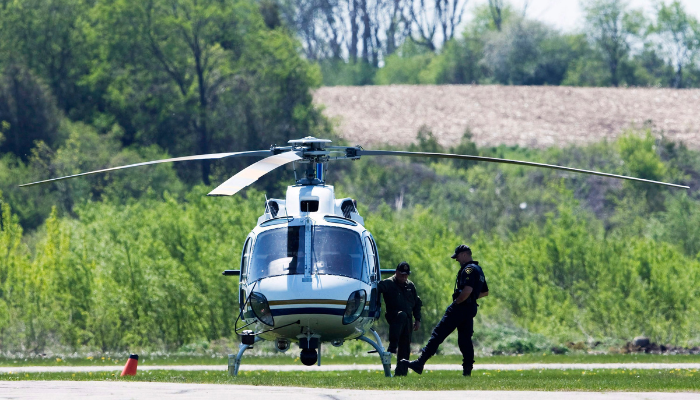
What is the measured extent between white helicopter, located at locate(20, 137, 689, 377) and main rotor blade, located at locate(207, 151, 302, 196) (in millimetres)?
49

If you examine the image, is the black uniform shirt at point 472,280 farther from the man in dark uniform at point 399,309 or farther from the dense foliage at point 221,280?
the dense foliage at point 221,280

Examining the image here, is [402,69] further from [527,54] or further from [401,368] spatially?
[401,368]

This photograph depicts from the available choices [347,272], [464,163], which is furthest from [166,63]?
[347,272]

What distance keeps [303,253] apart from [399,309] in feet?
5.95

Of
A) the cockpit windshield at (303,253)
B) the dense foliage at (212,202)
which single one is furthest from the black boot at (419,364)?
the dense foliage at (212,202)

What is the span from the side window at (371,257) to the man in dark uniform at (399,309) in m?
0.26

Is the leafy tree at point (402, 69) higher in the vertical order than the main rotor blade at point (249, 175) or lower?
higher

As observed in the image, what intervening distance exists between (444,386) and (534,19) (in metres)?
87.1

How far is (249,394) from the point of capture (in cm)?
1097

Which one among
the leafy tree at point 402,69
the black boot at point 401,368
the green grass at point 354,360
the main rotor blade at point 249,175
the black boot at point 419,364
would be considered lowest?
the green grass at point 354,360

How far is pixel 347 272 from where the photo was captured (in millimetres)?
14758

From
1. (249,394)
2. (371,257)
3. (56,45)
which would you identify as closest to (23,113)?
(56,45)

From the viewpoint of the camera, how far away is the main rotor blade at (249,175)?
38.3 feet

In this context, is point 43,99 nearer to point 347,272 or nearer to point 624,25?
point 347,272
